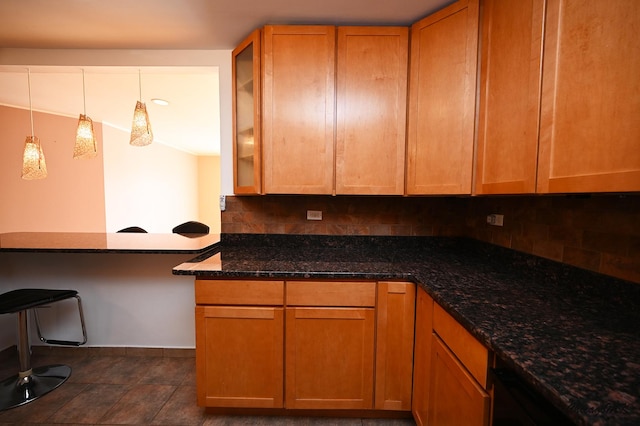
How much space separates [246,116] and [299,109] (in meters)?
0.42

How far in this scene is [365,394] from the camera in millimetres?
1456

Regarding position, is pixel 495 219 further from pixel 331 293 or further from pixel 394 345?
pixel 331 293

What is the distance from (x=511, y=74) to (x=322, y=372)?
1733 mm

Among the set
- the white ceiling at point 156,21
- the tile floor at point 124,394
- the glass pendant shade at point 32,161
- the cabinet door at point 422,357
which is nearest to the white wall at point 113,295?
the tile floor at point 124,394

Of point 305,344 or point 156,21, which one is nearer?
point 305,344

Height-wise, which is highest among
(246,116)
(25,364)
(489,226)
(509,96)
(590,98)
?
(246,116)

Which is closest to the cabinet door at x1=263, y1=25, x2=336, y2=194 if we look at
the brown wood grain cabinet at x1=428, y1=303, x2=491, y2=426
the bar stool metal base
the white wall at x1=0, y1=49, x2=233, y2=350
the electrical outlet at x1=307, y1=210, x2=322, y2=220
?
the electrical outlet at x1=307, y1=210, x2=322, y2=220

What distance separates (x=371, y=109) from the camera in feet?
5.39

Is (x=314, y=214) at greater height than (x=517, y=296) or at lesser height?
greater

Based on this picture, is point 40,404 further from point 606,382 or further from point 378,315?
point 606,382

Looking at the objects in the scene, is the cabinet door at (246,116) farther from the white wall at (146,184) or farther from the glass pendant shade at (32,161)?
the white wall at (146,184)

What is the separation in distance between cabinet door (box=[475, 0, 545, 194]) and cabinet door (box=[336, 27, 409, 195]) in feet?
1.45

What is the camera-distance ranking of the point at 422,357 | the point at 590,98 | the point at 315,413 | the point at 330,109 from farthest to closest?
the point at 330,109 → the point at 315,413 → the point at 422,357 → the point at 590,98

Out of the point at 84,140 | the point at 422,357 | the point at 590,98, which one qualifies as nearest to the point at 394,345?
the point at 422,357
